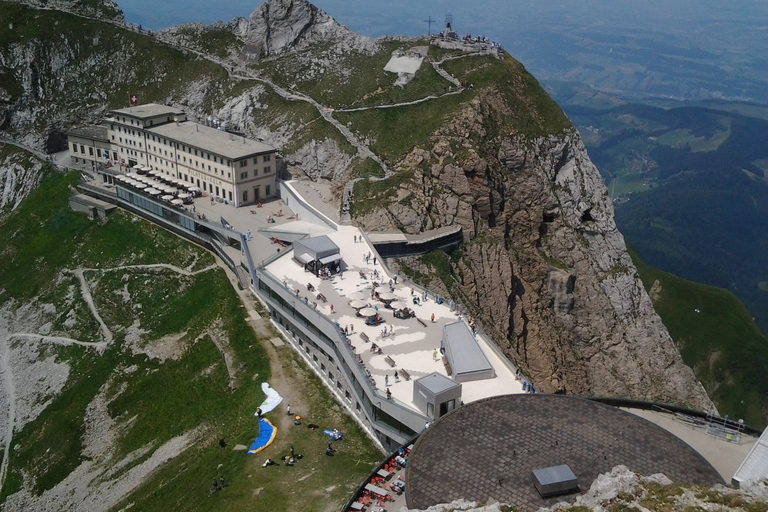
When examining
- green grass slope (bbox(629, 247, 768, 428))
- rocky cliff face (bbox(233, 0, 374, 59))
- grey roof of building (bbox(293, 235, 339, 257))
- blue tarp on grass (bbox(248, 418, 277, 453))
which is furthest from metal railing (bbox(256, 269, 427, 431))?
green grass slope (bbox(629, 247, 768, 428))

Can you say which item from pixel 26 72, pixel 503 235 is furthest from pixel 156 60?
pixel 503 235

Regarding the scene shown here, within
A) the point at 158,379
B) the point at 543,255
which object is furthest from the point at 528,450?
the point at 543,255

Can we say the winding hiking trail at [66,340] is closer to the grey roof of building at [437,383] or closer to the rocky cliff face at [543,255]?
the grey roof of building at [437,383]

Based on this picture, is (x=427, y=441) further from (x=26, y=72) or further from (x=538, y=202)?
(x=26, y=72)

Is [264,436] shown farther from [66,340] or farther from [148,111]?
[148,111]

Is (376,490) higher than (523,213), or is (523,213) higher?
(523,213)
